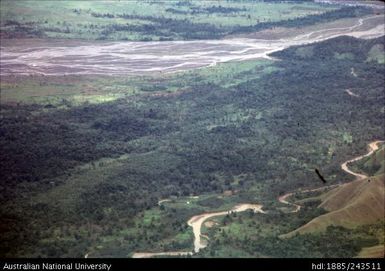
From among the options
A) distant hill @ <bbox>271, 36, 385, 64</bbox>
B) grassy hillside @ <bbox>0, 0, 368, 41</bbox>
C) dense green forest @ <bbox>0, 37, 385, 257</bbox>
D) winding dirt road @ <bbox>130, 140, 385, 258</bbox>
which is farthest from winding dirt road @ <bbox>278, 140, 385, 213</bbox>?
grassy hillside @ <bbox>0, 0, 368, 41</bbox>

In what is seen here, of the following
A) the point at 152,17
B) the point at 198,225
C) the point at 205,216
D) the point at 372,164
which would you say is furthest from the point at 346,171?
the point at 152,17

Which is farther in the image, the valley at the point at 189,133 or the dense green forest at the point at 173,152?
the dense green forest at the point at 173,152

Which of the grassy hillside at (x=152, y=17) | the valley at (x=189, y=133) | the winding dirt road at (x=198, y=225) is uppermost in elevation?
the grassy hillside at (x=152, y=17)

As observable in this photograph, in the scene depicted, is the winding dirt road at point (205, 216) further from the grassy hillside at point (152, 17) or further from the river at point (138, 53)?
the grassy hillside at point (152, 17)

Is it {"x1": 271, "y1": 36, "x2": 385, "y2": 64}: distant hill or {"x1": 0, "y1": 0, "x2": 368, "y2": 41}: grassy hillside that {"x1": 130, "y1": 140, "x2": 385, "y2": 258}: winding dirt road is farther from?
{"x1": 0, "y1": 0, "x2": 368, "y2": 41}: grassy hillside

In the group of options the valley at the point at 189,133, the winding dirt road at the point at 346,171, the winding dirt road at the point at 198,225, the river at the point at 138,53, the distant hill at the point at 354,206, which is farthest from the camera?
the river at the point at 138,53

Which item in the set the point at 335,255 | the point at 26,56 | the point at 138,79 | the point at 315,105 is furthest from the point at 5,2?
the point at 335,255

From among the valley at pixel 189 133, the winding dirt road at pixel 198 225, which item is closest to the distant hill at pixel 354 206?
the valley at pixel 189 133
